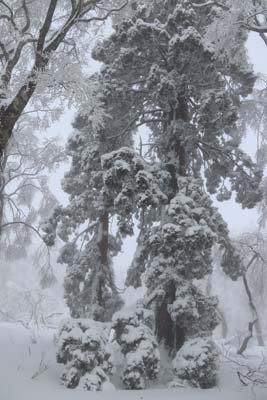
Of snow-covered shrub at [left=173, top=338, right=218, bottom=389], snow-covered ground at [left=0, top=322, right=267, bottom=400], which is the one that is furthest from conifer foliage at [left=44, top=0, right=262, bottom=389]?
snow-covered ground at [left=0, top=322, right=267, bottom=400]

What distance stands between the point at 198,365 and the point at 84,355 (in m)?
2.18

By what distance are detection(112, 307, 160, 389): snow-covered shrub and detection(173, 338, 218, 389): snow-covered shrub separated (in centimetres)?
47

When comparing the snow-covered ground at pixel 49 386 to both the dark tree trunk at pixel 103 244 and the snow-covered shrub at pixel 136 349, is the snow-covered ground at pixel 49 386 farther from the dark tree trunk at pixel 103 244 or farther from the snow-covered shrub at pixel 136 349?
the dark tree trunk at pixel 103 244

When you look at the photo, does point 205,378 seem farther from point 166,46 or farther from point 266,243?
point 266,243

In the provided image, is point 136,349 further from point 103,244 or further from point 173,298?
point 103,244

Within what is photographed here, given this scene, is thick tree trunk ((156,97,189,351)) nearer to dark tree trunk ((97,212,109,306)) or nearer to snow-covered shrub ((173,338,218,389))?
snow-covered shrub ((173,338,218,389))

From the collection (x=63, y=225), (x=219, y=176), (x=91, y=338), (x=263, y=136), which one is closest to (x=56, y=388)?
(x=91, y=338)

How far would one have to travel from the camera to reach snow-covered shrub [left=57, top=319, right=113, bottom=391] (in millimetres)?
7954

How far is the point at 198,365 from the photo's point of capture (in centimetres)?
840

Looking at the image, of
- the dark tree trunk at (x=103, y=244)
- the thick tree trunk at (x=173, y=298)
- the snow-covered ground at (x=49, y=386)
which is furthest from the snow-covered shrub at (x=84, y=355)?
the dark tree trunk at (x=103, y=244)

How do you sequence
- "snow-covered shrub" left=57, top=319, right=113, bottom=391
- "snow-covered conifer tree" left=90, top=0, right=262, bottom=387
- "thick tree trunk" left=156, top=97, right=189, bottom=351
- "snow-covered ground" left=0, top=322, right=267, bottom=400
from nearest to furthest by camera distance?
"snow-covered ground" left=0, top=322, right=267, bottom=400 < "snow-covered shrub" left=57, top=319, right=113, bottom=391 < "snow-covered conifer tree" left=90, top=0, right=262, bottom=387 < "thick tree trunk" left=156, top=97, right=189, bottom=351

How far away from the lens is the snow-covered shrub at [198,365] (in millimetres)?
8391

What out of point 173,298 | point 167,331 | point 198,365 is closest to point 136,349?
point 198,365

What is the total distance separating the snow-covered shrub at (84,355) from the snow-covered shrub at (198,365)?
1362mm
